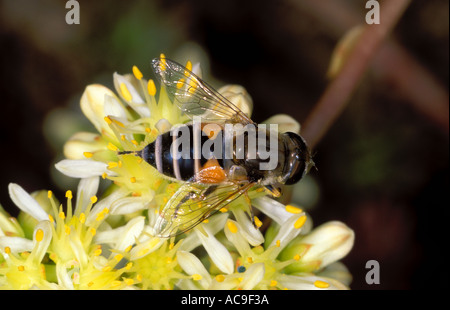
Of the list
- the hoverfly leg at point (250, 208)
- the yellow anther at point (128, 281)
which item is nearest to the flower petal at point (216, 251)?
the hoverfly leg at point (250, 208)

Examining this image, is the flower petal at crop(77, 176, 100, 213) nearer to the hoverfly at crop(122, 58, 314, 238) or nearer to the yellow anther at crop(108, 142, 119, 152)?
the yellow anther at crop(108, 142, 119, 152)

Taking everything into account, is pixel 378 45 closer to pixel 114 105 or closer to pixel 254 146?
pixel 254 146

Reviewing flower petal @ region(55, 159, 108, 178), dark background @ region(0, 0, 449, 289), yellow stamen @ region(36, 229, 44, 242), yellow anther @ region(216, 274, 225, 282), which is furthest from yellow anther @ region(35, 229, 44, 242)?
dark background @ region(0, 0, 449, 289)

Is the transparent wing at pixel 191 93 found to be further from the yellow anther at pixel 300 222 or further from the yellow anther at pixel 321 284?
the yellow anther at pixel 321 284

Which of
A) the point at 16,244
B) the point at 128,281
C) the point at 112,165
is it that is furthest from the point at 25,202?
the point at 128,281

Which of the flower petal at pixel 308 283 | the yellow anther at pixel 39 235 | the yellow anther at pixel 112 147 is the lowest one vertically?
the flower petal at pixel 308 283

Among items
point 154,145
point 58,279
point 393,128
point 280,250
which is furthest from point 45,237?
point 393,128
